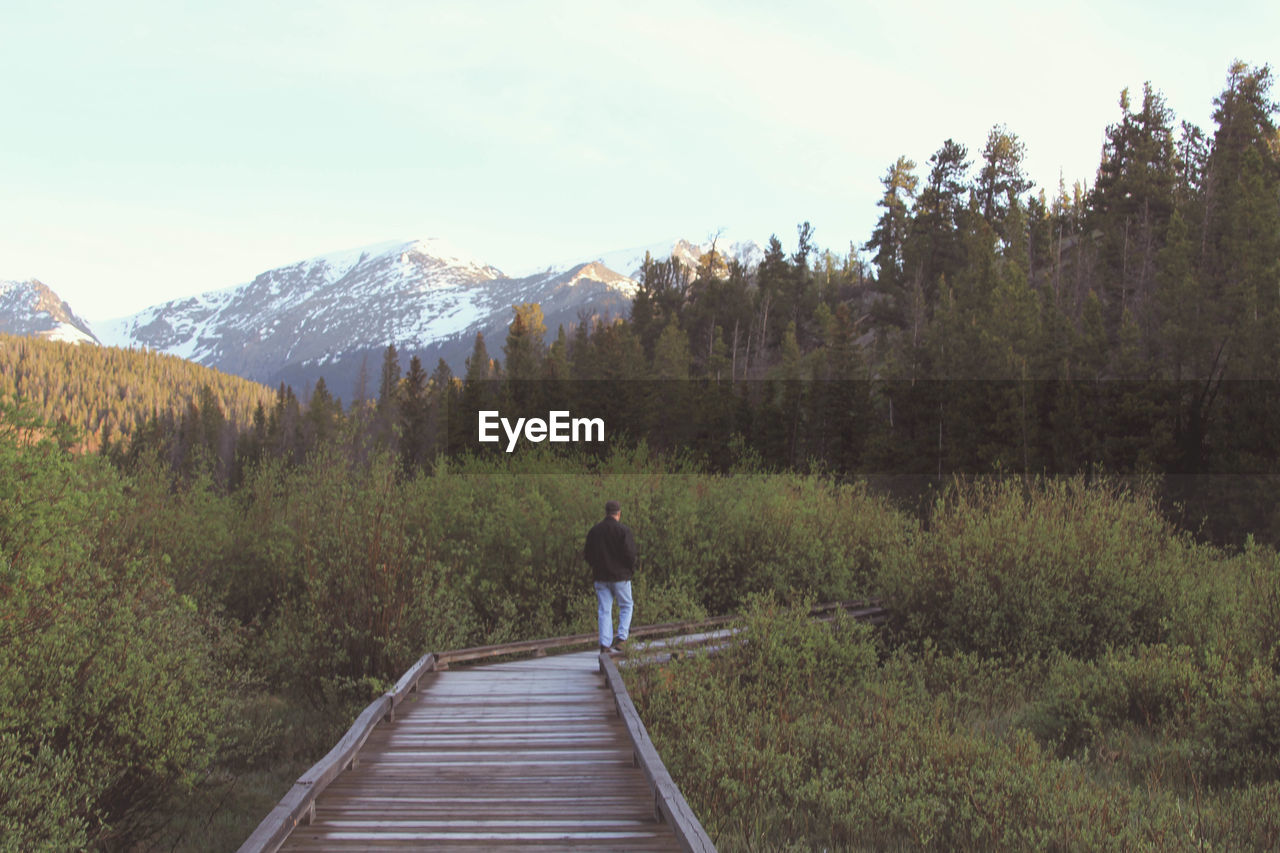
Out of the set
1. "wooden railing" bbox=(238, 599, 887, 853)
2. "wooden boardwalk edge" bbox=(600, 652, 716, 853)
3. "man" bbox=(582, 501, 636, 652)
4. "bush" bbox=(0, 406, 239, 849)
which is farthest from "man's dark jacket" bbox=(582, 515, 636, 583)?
"bush" bbox=(0, 406, 239, 849)

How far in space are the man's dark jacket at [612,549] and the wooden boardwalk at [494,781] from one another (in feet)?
4.75

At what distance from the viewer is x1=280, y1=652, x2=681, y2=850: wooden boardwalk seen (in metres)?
5.73

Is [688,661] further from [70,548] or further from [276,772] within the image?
[70,548]

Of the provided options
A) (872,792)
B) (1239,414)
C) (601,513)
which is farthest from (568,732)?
(1239,414)

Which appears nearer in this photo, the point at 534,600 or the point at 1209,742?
the point at 1209,742

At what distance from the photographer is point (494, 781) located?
699 centimetres

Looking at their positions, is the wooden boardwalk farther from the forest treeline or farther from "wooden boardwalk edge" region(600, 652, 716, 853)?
the forest treeline

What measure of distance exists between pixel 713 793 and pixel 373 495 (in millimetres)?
6489

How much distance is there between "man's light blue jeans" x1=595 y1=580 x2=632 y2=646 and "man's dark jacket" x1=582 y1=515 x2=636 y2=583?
0.87ft

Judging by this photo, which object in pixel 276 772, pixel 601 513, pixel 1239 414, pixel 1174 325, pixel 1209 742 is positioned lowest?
pixel 276 772

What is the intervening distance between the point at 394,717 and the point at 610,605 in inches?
131

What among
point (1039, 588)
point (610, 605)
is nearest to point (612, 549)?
point (610, 605)

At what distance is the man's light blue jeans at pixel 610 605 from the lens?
11.4 m

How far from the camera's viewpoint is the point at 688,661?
11.9 metres
